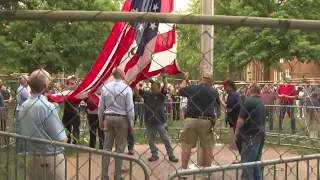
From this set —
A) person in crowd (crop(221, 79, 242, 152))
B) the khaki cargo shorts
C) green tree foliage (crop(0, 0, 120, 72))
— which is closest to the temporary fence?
green tree foliage (crop(0, 0, 120, 72))

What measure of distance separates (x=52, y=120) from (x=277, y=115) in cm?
968

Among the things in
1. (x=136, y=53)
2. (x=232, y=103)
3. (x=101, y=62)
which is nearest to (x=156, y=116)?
(x=232, y=103)

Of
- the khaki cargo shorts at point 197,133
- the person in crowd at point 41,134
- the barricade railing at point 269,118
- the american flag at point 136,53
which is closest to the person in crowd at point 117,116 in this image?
the american flag at point 136,53

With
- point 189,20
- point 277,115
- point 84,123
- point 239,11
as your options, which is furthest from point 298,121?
point 239,11

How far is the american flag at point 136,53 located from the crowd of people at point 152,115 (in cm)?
17

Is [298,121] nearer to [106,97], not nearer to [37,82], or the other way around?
[106,97]

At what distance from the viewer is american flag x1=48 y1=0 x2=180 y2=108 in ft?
13.6

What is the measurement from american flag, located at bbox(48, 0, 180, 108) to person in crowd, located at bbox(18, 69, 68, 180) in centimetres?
64

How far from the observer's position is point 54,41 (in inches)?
250

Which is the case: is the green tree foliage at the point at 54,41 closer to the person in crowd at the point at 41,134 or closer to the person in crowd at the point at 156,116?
the person in crowd at the point at 41,134

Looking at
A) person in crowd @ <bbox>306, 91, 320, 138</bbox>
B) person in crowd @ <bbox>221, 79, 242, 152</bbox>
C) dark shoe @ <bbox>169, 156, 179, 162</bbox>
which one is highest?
person in crowd @ <bbox>221, 79, 242, 152</bbox>

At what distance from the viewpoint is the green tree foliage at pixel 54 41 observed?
13.1 ft

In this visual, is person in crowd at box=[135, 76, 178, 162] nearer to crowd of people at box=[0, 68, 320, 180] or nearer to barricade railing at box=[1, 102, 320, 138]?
crowd of people at box=[0, 68, 320, 180]

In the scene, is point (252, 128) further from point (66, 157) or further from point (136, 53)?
point (136, 53)
